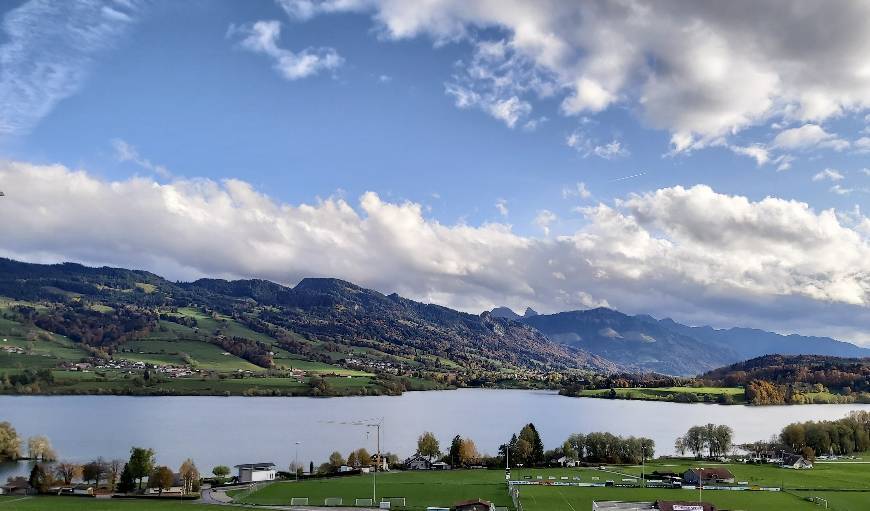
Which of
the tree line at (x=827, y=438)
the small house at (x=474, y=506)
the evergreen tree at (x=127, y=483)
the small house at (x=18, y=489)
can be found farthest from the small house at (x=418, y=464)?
the tree line at (x=827, y=438)

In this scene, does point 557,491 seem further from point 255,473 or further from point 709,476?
point 255,473

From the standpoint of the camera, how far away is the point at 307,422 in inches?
5049

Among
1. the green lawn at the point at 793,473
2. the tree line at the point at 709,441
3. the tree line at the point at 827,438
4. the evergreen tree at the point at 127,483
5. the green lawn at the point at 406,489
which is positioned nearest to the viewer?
the green lawn at the point at 406,489

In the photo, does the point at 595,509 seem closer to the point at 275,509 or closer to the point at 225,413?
the point at 275,509

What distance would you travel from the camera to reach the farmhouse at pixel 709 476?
69.1m

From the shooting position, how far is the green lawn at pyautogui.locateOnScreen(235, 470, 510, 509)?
5888cm

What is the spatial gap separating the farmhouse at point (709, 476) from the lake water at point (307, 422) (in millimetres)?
34538

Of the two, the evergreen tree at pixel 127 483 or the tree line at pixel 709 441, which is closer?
the evergreen tree at pixel 127 483

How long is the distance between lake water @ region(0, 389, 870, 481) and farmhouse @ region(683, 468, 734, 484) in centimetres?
3454

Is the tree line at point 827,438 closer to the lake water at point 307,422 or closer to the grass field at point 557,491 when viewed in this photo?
the grass field at point 557,491

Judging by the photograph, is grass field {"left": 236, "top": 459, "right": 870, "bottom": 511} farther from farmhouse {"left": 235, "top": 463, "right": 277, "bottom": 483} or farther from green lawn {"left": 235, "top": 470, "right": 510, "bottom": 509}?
farmhouse {"left": 235, "top": 463, "right": 277, "bottom": 483}

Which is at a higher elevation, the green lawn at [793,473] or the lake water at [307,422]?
the lake water at [307,422]

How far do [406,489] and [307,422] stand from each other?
6806 cm

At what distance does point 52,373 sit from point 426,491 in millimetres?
153995
